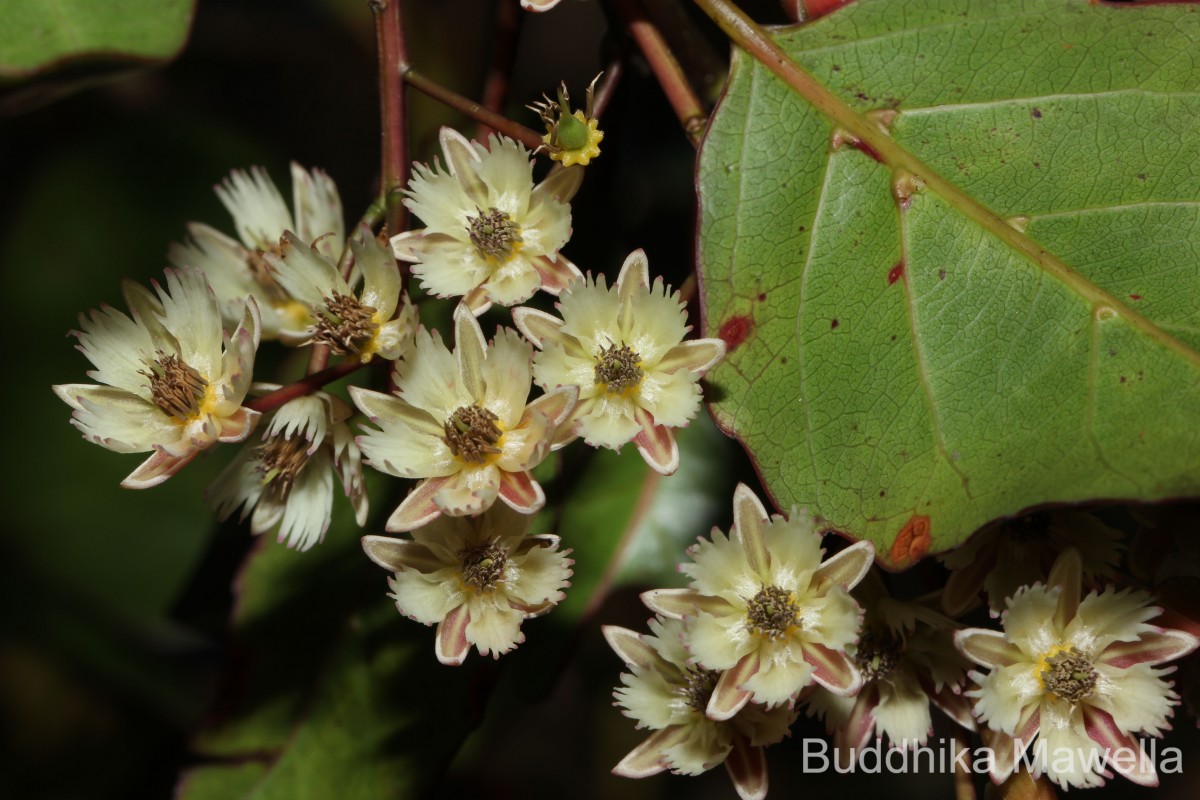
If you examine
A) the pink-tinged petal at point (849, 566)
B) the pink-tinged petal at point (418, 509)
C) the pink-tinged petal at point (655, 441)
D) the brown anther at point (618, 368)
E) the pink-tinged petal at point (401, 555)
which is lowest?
the pink-tinged petal at point (401, 555)

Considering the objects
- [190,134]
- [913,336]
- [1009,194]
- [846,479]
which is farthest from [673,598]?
[190,134]

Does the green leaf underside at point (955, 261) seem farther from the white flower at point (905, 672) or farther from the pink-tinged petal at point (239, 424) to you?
the pink-tinged petal at point (239, 424)

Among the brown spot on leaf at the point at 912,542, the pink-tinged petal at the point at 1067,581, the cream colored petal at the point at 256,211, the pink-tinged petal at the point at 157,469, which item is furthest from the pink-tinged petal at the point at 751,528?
the cream colored petal at the point at 256,211

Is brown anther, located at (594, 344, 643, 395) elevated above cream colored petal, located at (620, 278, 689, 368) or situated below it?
below

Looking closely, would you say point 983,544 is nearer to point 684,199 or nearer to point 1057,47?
point 1057,47

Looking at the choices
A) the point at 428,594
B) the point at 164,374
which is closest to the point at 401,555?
the point at 428,594

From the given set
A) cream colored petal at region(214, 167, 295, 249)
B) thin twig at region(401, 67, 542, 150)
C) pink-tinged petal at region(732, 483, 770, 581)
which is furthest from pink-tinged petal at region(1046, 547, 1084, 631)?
cream colored petal at region(214, 167, 295, 249)

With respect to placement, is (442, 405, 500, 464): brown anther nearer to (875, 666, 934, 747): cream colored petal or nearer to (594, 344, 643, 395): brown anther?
(594, 344, 643, 395): brown anther
